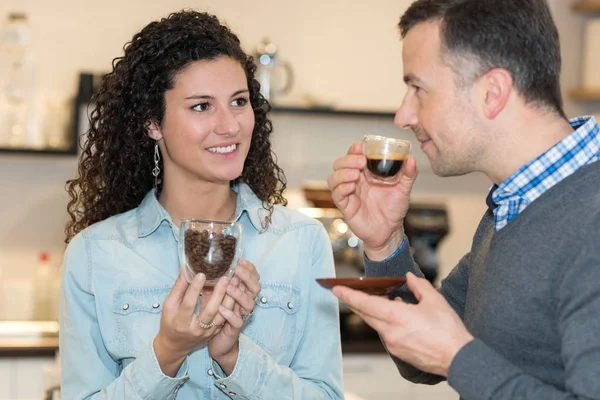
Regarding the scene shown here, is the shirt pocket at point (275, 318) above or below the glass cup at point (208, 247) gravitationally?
below

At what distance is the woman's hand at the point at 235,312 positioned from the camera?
1851 millimetres

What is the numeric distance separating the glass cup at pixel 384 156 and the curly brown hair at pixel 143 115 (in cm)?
34

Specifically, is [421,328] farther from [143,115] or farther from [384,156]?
[143,115]

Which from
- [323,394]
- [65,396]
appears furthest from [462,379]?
[65,396]

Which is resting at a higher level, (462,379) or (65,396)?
(462,379)

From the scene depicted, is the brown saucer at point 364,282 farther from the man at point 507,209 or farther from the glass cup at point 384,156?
the glass cup at point 384,156

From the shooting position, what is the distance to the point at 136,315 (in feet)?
6.98

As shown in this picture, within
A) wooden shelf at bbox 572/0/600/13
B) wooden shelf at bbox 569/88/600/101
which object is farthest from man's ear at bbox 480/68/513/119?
wooden shelf at bbox 572/0/600/13

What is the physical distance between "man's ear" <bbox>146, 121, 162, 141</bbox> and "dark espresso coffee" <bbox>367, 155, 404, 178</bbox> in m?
0.57

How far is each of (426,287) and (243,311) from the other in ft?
1.59

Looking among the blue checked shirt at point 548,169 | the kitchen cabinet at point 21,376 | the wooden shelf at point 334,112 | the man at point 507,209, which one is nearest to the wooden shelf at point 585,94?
the wooden shelf at point 334,112

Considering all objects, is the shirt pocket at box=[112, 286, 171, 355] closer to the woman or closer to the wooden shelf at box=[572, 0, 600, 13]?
the woman

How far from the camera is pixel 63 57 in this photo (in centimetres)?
442

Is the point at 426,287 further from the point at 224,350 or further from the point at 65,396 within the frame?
the point at 65,396
